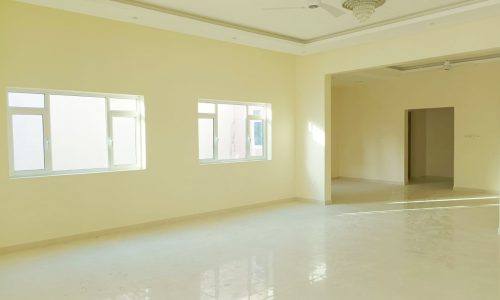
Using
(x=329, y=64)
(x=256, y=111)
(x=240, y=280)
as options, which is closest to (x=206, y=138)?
(x=256, y=111)

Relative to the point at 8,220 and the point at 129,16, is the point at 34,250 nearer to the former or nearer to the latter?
the point at 8,220

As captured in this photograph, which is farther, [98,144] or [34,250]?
[98,144]

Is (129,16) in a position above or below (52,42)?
above

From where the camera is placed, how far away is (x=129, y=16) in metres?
5.21

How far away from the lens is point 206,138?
7.03 m

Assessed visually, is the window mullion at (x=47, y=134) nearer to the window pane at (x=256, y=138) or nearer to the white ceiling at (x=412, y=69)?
the window pane at (x=256, y=138)

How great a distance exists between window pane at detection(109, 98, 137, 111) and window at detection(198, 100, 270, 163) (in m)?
1.24

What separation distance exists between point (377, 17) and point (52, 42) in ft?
15.0

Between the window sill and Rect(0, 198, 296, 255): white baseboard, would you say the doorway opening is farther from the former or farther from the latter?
Rect(0, 198, 296, 255): white baseboard

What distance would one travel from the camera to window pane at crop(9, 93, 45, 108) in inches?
193

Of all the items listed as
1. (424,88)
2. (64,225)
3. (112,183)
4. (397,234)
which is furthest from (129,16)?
(424,88)

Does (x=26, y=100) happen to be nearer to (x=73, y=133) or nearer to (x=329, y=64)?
(x=73, y=133)

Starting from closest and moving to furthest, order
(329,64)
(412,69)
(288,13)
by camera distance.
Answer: (288,13), (329,64), (412,69)

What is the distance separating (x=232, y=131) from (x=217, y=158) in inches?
26.3
